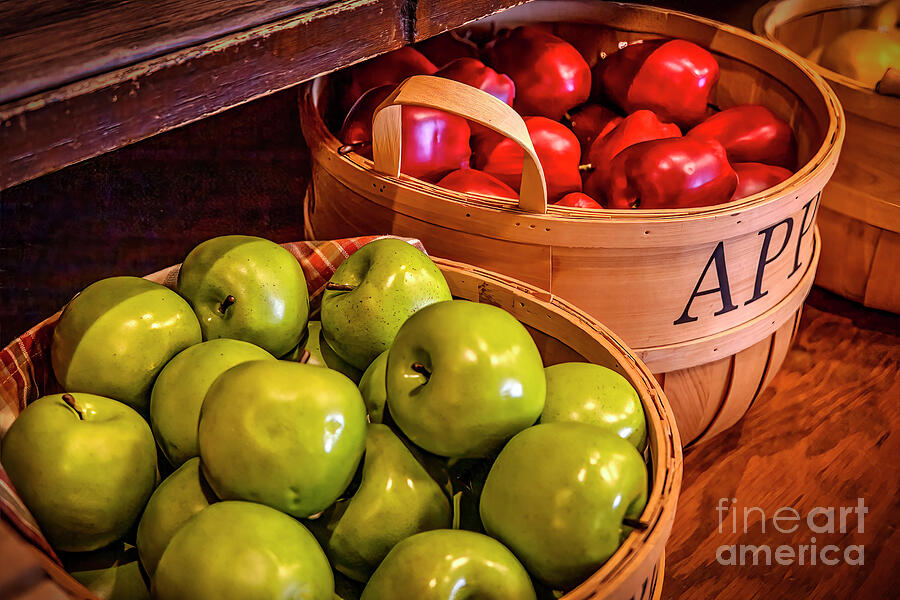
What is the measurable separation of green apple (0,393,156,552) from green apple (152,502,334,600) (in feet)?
0.35

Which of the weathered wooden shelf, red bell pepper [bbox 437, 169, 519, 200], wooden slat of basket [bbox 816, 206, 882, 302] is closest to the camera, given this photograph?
the weathered wooden shelf

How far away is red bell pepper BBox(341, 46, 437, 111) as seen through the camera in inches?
53.1

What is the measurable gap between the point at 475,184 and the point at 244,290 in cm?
41

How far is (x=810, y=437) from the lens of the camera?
1.35 m

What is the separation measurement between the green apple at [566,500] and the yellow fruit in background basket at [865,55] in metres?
1.33

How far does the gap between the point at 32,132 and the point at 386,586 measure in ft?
1.42

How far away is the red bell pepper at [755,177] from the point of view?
120cm

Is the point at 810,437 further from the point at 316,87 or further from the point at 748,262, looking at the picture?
the point at 316,87

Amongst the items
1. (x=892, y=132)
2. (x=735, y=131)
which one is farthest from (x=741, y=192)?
(x=892, y=132)

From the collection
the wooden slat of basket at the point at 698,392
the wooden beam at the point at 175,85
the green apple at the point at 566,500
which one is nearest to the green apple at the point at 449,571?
the green apple at the point at 566,500

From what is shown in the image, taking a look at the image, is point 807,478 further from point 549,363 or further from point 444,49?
point 444,49

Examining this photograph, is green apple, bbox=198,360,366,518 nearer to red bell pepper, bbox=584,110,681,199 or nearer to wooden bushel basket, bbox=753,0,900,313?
red bell pepper, bbox=584,110,681,199
